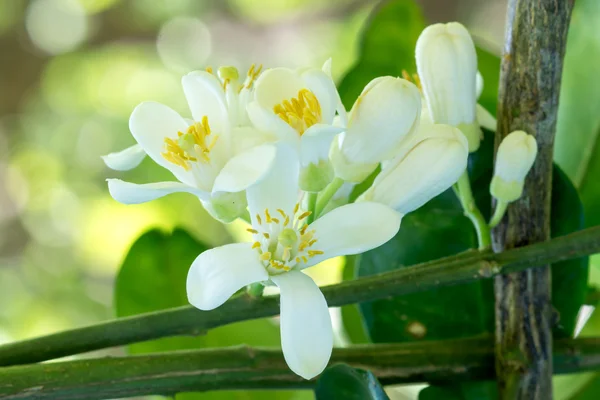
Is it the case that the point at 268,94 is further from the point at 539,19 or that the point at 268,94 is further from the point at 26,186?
the point at 26,186

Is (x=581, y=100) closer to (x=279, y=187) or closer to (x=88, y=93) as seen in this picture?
(x=279, y=187)

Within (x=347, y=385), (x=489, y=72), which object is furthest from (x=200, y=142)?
(x=489, y=72)

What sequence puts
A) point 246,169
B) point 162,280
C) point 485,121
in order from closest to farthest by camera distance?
point 246,169, point 485,121, point 162,280

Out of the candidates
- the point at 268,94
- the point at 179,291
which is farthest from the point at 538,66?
the point at 179,291

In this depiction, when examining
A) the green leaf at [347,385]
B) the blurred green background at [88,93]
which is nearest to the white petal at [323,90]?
the green leaf at [347,385]

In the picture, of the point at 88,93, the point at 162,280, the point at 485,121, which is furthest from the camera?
the point at 88,93

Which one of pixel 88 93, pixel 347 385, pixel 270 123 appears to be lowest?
pixel 347 385

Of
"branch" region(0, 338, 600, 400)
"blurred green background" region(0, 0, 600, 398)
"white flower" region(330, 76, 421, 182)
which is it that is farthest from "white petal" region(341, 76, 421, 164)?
"blurred green background" region(0, 0, 600, 398)
